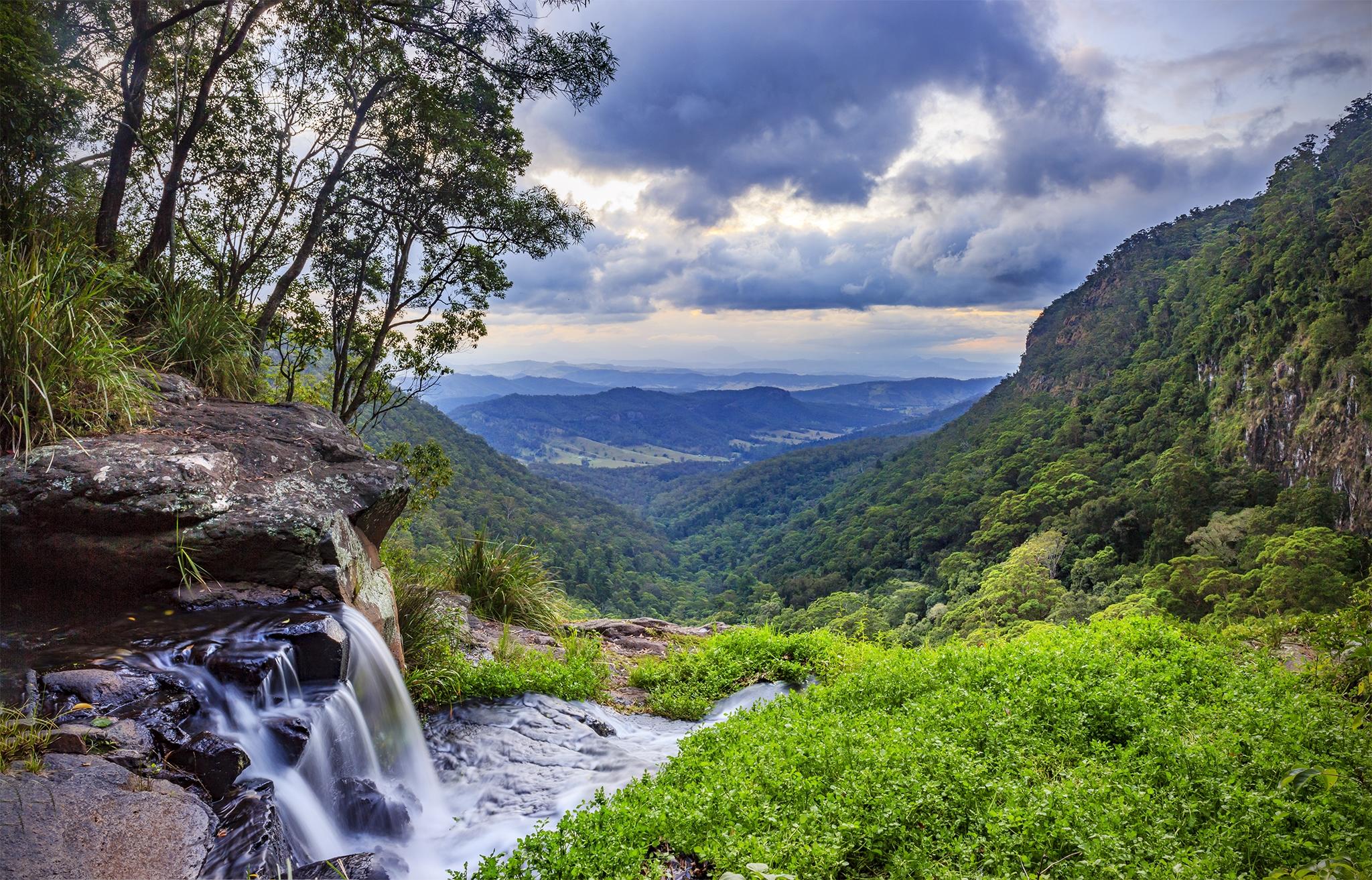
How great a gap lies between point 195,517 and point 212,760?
7.15ft

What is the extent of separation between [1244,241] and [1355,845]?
87007mm

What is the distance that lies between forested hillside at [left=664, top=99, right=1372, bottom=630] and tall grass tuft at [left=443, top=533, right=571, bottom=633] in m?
26.9

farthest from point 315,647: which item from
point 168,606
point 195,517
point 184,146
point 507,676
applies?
point 184,146

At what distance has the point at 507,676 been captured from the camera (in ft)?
23.6

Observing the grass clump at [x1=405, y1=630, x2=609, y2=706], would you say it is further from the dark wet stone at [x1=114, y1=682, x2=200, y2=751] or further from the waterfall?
the dark wet stone at [x1=114, y1=682, x2=200, y2=751]

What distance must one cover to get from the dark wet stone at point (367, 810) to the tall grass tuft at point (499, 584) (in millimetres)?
5287

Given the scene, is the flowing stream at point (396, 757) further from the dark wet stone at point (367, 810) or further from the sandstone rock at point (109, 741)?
the sandstone rock at point (109, 741)

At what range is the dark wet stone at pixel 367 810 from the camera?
4.65 m

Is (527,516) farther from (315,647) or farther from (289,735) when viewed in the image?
(289,735)

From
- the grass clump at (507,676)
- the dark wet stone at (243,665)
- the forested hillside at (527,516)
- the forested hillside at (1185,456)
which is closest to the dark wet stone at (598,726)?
the grass clump at (507,676)

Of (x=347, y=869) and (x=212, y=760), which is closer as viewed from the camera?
(x=347, y=869)

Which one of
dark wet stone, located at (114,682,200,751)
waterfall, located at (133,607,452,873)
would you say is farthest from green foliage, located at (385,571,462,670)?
dark wet stone, located at (114,682,200,751)

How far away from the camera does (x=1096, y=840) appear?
3604 mm

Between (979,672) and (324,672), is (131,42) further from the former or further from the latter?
(979,672)
